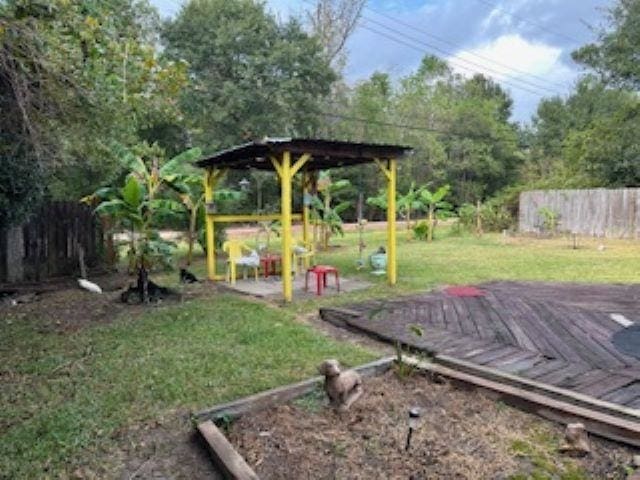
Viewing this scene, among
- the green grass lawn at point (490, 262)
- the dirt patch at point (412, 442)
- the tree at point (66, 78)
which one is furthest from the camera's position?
the green grass lawn at point (490, 262)

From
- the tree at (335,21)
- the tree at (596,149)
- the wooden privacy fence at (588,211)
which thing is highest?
the tree at (335,21)

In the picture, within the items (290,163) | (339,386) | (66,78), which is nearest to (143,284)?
(290,163)

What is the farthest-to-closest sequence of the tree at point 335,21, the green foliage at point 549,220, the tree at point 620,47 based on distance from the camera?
the tree at point 335,21 → the tree at point 620,47 → the green foliage at point 549,220

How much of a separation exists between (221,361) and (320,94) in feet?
70.6

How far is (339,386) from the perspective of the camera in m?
3.27

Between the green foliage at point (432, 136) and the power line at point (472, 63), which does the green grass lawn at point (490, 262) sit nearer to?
the green foliage at point (432, 136)

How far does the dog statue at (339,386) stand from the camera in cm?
327

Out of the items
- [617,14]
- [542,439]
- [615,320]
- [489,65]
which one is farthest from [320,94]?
[542,439]

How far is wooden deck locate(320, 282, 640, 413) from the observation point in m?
3.86

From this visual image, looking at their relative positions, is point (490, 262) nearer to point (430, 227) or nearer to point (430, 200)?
point (430, 200)

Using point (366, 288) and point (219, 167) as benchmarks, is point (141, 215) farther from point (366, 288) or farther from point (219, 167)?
point (366, 288)

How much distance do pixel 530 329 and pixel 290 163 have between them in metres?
4.15

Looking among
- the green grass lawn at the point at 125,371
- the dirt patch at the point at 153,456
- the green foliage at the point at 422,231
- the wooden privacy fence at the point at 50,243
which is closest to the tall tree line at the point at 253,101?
the wooden privacy fence at the point at 50,243

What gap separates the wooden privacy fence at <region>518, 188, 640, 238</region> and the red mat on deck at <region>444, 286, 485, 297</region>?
422 inches
